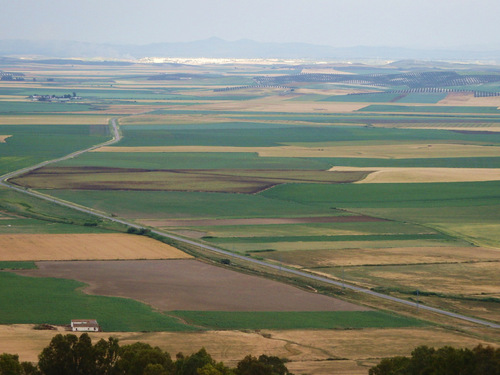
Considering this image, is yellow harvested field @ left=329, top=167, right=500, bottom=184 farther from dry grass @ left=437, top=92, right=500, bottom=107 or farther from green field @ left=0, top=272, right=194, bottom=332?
dry grass @ left=437, top=92, right=500, bottom=107

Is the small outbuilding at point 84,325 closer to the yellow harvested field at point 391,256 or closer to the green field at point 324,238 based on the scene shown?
the yellow harvested field at point 391,256

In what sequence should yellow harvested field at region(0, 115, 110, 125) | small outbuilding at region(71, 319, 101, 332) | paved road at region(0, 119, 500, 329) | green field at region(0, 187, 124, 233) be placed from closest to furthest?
1. small outbuilding at region(71, 319, 101, 332)
2. paved road at region(0, 119, 500, 329)
3. green field at region(0, 187, 124, 233)
4. yellow harvested field at region(0, 115, 110, 125)

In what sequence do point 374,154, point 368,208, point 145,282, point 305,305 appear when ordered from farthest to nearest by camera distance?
point 374,154
point 368,208
point 145,282
point 305,305

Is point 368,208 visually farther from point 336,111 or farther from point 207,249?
point 336,111

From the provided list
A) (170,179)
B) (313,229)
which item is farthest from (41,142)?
(313,229)

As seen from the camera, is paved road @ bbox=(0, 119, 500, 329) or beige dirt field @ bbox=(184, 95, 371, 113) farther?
beige dirt field @ bbox=(184, 95, 371, 113)

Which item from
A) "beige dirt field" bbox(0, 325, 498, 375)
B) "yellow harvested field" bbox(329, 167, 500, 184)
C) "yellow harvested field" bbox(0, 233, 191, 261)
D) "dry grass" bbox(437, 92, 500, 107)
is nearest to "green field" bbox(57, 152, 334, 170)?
"yellow harvested field" bbox(329, 167, 500, 184)

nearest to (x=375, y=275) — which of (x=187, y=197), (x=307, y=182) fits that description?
(x=187, y=197)
